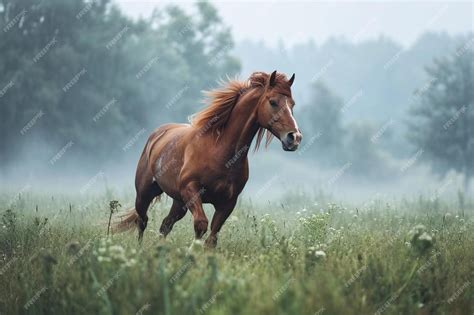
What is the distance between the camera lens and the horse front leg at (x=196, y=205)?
7137 mm

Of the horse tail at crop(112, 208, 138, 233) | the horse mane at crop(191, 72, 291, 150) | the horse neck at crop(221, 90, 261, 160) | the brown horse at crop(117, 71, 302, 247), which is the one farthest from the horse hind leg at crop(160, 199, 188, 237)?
the horse neck at crop(221, 90, 261, 160)

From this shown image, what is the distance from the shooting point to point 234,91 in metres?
7.78

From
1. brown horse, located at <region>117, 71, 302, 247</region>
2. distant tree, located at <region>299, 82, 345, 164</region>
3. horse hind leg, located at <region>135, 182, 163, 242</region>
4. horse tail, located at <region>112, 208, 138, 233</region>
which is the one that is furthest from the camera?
distant tree, located at <region>299, 82, 345, 164</region>

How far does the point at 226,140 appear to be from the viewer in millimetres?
7449

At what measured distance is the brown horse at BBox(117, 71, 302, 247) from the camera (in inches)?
280

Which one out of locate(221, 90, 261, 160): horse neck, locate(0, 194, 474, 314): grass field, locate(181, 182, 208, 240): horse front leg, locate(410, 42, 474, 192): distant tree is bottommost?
locate(0, 194, 474, 314): grass field

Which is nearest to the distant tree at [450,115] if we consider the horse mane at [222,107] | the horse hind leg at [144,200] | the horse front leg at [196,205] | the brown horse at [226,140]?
the horse hind leg at [144,200]

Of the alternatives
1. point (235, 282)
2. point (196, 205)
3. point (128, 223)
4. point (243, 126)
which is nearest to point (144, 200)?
point (128, 223)

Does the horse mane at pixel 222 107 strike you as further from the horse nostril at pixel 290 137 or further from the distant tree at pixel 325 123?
the distant tree at pixel 325 123

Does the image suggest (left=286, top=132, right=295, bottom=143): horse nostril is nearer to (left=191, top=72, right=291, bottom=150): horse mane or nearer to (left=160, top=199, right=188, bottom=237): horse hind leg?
(left=191, top=72, right=291, bottom=150): horse mane

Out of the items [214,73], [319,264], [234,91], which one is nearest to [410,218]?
[234,91]

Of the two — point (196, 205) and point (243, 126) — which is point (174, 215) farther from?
point (243, 126)

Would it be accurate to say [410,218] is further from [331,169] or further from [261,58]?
[261,58]

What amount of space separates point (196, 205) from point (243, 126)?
1089 mm
